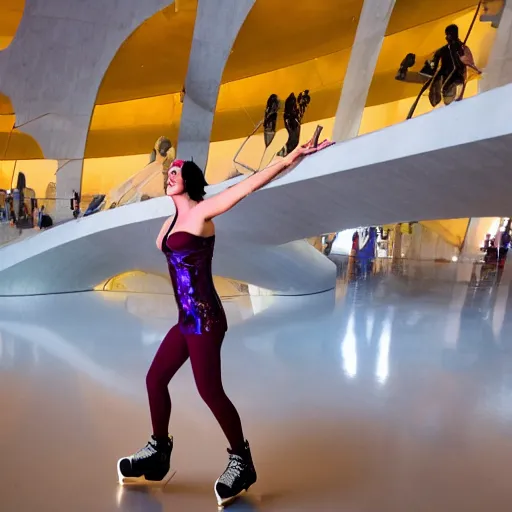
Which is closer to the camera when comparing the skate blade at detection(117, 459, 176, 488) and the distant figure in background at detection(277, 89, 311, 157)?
the skate blade at detection(117, 459, 176, 488)

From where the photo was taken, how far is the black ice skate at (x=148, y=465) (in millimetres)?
2879

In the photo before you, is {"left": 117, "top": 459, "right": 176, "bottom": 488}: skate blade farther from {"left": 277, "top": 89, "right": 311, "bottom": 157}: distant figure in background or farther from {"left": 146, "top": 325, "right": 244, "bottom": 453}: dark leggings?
{"left": 277, "top": 89, "right": 311, "bottom": 157}: distant figure in background

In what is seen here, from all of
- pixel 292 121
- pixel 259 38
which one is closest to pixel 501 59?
pixel 292 121

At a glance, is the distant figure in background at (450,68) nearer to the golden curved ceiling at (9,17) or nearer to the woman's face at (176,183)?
the woman's face at (176,183)

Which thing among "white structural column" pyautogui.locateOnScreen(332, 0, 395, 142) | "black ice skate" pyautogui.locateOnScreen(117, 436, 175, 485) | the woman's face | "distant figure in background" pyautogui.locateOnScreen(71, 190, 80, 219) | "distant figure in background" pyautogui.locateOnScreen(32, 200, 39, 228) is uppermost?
"white structural column" pyautogui.locateOnScreen(332, 0, 395, 142)

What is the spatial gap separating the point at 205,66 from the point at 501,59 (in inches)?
401

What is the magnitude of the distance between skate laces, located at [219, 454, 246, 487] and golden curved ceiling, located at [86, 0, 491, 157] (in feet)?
29.3

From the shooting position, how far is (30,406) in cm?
417

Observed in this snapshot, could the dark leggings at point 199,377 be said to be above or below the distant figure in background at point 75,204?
below

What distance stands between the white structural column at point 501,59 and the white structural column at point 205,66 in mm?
8824

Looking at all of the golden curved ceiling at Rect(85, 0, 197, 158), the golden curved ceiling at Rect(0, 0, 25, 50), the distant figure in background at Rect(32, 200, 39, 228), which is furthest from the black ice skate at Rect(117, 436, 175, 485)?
the golden curved ceiling at Rect(0, 0, 25, 50)

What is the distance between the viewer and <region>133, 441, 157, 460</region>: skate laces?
289 centimetres

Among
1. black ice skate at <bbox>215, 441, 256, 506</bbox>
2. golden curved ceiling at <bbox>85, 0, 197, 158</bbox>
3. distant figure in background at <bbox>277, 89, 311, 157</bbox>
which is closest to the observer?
black ice skate at <bbox>215, 441, 256, 506</bbox>

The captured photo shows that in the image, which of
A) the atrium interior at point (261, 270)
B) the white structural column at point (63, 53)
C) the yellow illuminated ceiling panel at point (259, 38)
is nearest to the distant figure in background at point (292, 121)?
the atrium interior at point (261, 270)
